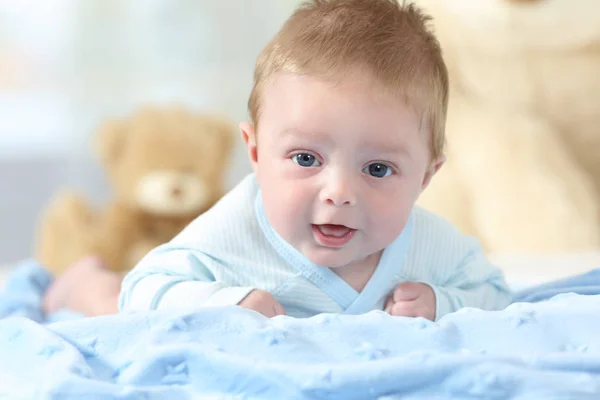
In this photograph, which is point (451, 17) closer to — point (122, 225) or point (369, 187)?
point (122, 225)

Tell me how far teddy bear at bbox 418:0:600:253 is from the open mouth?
3.80 ft

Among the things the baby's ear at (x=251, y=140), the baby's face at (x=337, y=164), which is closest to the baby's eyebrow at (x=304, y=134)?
the baby's face at (x=337, y=164)

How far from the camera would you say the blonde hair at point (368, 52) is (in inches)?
41.3

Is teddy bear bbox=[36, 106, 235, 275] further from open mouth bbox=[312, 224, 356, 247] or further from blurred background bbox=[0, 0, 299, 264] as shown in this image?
open mouth bbox=[312, 224, 356, 247]

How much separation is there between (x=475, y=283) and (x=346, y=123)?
410mm

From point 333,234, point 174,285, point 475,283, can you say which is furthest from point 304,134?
point 475,283

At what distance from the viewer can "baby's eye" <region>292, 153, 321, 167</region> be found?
1.06m

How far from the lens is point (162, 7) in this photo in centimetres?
315

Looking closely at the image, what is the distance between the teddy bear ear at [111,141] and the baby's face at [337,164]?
140cm

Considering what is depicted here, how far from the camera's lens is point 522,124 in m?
2.33

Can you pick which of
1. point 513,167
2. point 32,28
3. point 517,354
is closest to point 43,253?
point 32,28

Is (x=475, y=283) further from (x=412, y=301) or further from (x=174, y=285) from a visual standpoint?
(x=174, y=285)

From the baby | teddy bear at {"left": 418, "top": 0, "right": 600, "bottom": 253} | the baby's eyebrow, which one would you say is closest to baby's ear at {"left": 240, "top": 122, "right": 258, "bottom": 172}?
the baby

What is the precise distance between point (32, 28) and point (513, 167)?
1873 mm
